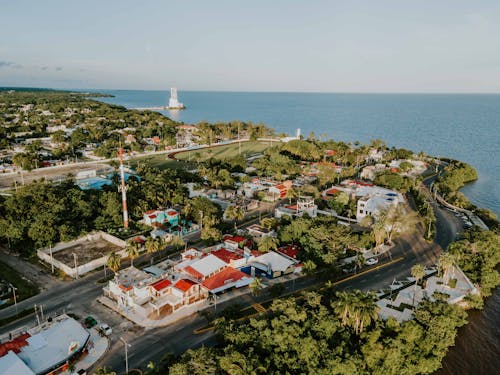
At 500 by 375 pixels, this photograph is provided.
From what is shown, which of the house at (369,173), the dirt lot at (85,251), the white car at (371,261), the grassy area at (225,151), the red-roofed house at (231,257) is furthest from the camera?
the grassy area at (225,151)

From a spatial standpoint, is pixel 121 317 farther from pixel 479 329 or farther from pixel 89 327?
pixel 479 329

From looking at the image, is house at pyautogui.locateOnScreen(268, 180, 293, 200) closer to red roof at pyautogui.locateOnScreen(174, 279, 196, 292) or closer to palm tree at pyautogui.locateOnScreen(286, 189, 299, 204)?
palm tree at pyautogui.locateOnScreen(286, 189, 299, 204)

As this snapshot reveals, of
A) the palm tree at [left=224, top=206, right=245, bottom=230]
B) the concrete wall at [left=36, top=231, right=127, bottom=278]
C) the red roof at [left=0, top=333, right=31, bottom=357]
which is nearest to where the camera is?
the red roof at [left=0, top=333, right=31, bottom=357]

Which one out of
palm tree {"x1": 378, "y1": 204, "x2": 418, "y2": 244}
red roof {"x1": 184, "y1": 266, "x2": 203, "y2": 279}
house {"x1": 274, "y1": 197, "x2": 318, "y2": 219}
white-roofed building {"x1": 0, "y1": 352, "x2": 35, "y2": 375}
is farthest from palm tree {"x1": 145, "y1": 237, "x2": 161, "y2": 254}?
A: palm tree {"x1": 378, "y1": 204, "x2": 418, "y2": 244}

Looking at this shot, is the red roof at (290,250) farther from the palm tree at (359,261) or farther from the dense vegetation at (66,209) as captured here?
the dense vegetation at (66,209)

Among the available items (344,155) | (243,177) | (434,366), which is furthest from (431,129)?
(434,366)

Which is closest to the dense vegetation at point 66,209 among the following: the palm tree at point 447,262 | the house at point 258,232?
the house at point 258,232
